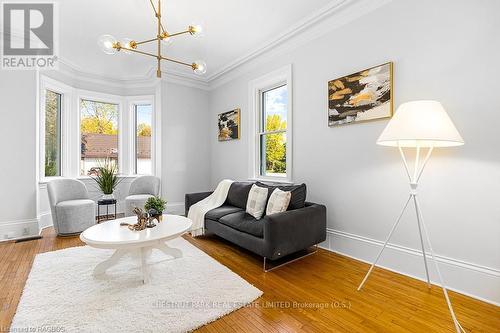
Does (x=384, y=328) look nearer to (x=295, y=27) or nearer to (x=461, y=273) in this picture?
(x=461, y=273)

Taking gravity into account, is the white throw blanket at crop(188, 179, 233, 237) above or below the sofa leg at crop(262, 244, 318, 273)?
above

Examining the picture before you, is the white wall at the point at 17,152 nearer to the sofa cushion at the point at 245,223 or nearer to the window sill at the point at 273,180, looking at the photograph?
the sofa cushion at the point at 245,223

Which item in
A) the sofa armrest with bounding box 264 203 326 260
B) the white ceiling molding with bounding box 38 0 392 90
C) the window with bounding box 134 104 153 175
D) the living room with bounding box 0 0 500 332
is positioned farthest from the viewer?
the window with bounding box 134 104 153 175

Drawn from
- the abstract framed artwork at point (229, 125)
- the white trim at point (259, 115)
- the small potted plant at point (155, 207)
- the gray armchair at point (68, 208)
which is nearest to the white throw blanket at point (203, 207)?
the white trim at point (259, 115)

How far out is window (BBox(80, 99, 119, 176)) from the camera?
5.07 meters

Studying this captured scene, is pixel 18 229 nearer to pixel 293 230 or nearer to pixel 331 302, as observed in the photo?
pixel 293 230

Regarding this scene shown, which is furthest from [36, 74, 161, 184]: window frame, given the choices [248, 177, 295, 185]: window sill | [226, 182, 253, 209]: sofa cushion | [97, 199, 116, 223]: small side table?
[248, 177, 295, 185]: window sill

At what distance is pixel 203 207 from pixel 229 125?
1.81 m

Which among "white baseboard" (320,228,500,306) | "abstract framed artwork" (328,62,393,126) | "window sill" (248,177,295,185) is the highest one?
"abstract framed artwork" (328,62,393,126)

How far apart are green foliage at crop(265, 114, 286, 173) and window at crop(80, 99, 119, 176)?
3.48 meters

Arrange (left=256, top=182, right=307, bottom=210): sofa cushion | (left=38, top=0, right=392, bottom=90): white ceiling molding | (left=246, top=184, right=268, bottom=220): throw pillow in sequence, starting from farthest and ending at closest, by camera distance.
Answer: (left=246, top=184, right=268, bottom=220): throw pillow
(left=256, top=182, right=307, bottom=210): sofa cushion
(left=38, top=0, right=392, bottom=90): white ceiling molding

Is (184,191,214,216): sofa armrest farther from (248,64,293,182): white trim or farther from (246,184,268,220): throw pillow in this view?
(246,184,268,220): throw pillow

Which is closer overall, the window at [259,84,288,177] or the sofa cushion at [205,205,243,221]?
the sofa cushion at [205,205,243,221]

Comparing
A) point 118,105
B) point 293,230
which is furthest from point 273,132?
point 118,105
